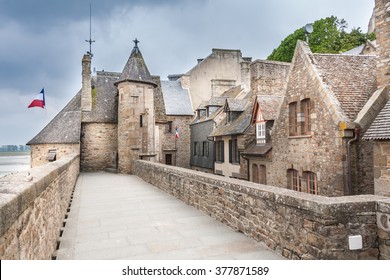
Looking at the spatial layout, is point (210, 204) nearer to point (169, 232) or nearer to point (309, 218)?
point (169, 232)

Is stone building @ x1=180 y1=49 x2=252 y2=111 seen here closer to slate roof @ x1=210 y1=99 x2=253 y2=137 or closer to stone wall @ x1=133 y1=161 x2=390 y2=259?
slate roof @ x1=210 y1=99 x2=253 y2=137

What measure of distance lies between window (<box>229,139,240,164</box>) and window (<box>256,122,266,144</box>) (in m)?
2.38

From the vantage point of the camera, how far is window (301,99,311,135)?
40.4 ft

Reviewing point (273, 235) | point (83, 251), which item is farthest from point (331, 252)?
point (83, 251)

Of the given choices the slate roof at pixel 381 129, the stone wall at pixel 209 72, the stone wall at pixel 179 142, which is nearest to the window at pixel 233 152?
the slate roof at pixel 381 129

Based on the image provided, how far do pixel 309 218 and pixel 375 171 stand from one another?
614cm

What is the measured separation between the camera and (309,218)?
4.22 m

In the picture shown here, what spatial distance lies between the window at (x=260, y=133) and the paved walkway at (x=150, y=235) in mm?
8029

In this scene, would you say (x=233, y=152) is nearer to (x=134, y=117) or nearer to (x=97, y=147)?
(x=134, y=117)

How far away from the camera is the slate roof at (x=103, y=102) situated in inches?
1009

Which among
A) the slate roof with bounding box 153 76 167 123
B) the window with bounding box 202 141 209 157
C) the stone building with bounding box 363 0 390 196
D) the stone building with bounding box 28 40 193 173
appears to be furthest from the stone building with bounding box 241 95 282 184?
the slate roof with bounding box 153 76 167 123

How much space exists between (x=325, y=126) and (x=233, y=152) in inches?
359

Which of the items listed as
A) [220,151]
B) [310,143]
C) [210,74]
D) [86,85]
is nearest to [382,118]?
[310,143]

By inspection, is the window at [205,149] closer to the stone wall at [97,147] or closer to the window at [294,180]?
the stone wall at [97,147]
